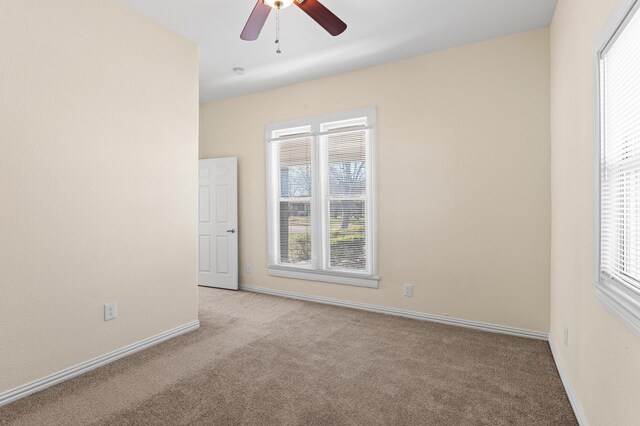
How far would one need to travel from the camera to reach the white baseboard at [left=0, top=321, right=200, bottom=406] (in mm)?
2152

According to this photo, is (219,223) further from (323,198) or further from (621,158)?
(621,158)

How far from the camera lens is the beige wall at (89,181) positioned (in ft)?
7.13

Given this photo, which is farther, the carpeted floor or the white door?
the white door

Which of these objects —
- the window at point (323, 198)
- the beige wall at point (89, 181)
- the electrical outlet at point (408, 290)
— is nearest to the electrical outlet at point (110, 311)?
the beige wall at point (89, 181)

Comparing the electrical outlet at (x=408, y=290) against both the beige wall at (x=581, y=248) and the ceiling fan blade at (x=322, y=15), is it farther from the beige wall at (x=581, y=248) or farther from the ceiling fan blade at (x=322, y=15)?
the ceiling fan blade at (x=322, y=15)

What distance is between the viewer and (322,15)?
7.23 feet

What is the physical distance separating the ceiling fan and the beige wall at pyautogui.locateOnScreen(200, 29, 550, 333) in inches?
64.8

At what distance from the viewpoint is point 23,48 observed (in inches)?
86.7

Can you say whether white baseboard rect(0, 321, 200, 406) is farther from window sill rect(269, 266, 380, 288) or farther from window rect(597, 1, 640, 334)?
window rect(597, 1, 640, 334)

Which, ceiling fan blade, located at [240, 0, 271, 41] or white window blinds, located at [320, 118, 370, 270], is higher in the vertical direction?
ceiling fan blade, located at [240, 0, 271, 41]

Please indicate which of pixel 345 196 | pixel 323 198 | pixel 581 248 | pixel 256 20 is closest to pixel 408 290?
pixel 345 196

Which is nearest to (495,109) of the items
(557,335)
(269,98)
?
(557,335)

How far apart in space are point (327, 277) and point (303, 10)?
9.61 ft

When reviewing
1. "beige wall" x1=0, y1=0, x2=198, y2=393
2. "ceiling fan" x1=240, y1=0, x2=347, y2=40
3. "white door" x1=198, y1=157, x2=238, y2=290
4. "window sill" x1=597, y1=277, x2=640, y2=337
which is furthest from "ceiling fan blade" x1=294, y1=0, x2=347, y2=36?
"white door" x1=198, y1=157, x2=238, y2=290
